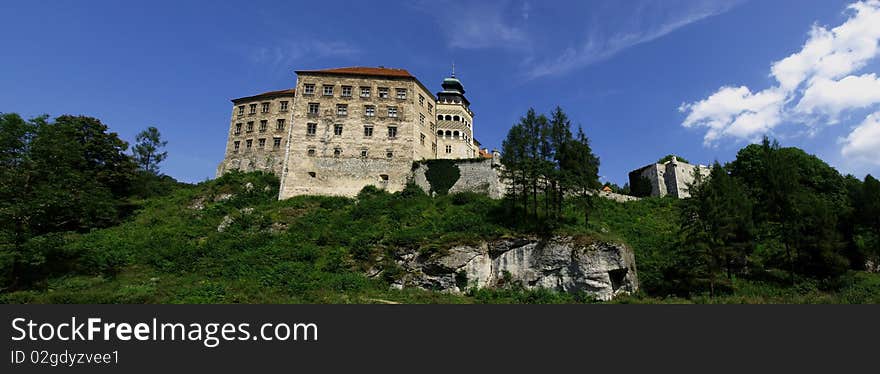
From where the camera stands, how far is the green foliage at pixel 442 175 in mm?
45281

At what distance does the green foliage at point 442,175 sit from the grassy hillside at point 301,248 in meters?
2.43

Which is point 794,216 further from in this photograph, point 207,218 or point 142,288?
point 207,218

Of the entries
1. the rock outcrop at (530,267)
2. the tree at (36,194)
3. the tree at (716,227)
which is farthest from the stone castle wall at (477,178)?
the tree at (36,194)

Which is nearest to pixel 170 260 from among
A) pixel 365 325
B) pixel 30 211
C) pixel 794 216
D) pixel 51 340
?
pixel 30 211

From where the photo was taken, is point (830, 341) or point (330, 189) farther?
point (330, 189)

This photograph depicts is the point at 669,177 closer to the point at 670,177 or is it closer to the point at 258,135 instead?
the point at 670,177

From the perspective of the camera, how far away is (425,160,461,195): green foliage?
149 feet

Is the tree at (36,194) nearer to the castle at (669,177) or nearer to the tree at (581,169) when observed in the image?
the tree at (581,169)

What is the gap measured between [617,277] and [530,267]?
19.3 ft

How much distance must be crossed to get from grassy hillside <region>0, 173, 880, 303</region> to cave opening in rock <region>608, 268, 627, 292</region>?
1495 mm

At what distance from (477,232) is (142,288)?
2225cm

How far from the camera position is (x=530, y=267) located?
30719 mm

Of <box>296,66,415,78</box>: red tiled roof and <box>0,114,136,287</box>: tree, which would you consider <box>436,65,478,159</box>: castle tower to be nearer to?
<box>296,66,415,78</box>: red tiled roof

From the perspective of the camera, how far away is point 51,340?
15289mm
